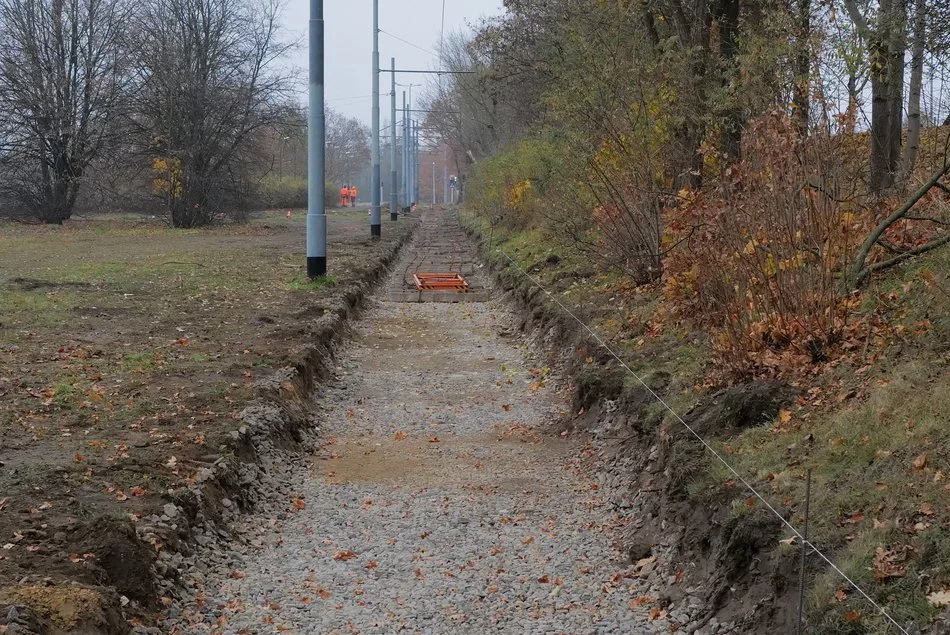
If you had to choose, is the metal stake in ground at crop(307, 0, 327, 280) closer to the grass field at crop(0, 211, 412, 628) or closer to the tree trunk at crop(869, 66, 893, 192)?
the grass field at crop(0, 211, 412, 628)

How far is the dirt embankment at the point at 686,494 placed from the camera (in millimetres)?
4816

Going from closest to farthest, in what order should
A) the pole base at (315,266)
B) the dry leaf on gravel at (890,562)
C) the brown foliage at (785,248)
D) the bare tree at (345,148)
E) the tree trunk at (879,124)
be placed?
1. the dry leaf on gravel at (890,562)
2. the brown foliage at (785,248)
3. the tree trunk at (879,124)
4. the pole base at (315,266)
5. the bare tree at (345,148)

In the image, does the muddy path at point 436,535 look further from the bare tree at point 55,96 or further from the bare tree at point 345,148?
the bare tree at point 345,148

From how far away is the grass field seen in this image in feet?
19.3

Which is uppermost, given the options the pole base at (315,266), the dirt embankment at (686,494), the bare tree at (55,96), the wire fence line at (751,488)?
the bare tree at (55,96)

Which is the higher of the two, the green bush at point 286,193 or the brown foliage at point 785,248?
the green bush at point 286,193

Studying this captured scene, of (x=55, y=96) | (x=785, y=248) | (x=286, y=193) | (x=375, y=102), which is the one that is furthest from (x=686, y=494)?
(x=286, y=193)

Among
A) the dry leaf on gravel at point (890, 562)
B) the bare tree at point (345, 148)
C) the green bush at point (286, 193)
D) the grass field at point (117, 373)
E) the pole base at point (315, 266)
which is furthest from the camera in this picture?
the bare tree at point (345, 148)

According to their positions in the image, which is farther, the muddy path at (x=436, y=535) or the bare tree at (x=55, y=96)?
the bare tree at (x=55, y=96)

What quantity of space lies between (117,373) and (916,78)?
310 inches

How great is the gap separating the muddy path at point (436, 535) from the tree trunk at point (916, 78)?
404 cm

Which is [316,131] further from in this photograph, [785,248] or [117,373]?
[785,248]

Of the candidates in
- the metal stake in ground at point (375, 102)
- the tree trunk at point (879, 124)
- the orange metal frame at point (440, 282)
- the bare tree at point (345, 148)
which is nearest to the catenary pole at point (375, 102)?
the metal stake in ground at point (375, 102)

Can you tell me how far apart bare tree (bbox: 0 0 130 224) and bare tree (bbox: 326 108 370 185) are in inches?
2612
